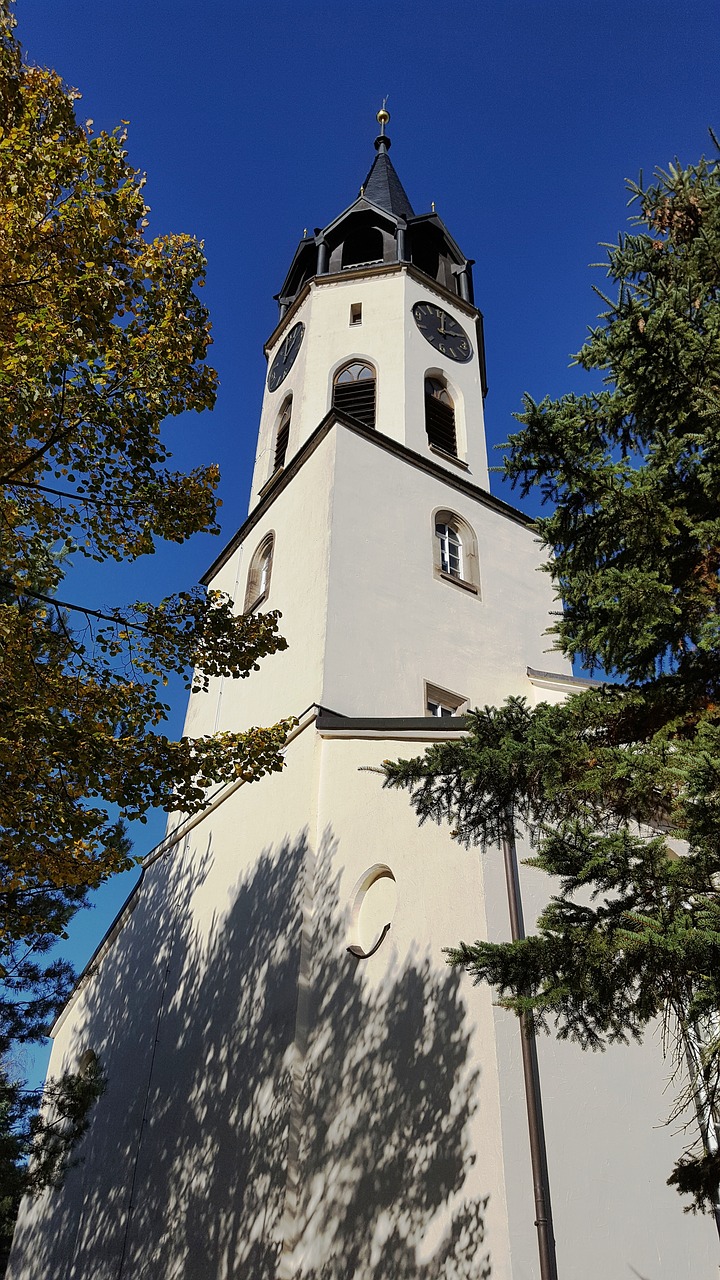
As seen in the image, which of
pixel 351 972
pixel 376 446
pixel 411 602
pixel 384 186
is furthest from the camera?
pixel 384 186

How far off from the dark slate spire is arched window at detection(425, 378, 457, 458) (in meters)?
5.96

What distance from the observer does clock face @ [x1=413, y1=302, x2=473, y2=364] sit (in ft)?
67.9

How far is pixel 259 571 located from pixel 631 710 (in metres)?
12.2

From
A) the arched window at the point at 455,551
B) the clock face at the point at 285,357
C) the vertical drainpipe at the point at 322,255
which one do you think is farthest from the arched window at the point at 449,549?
the vertical drainpipe at the point at 322,255

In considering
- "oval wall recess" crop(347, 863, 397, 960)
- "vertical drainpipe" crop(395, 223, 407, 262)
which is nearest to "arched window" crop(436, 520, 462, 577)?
"oval wall recess" crop(347, 863, 397, 960)

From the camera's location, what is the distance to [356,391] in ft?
→ 62.7

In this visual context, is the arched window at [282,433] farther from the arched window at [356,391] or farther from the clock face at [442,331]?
the clock face at [442,331]

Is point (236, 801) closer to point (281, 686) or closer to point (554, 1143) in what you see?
point (281, 686)

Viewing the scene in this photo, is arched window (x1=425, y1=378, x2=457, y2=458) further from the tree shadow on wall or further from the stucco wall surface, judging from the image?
the tree shadow on wall

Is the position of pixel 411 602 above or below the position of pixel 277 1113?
above

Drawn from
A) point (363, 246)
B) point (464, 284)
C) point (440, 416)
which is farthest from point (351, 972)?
point (363, 246)

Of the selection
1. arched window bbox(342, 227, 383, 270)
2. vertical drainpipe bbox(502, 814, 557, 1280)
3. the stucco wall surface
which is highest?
arched window bbox(342, 227, 383, 270)

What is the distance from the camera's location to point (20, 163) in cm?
652

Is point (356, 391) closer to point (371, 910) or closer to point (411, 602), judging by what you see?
point (411, 602)
